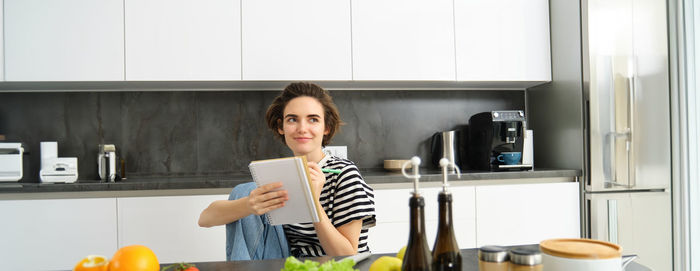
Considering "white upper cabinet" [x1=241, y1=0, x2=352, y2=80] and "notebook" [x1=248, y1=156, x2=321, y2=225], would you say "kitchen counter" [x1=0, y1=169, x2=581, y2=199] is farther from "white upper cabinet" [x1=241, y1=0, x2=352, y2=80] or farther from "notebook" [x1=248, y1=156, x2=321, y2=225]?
"notebook" [x1=248, y1=156, x2=321, y2=225]

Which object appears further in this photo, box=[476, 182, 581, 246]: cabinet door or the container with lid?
box=[476, 182, 581, 246]: cabinet door

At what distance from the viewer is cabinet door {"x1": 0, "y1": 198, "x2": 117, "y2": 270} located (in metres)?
2.15

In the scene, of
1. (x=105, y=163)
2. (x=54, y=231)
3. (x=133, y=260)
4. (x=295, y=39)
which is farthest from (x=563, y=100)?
(x=54, y=231)

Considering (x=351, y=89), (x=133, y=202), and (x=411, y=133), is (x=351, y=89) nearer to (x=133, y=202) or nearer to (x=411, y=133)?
(x=411, y=133)

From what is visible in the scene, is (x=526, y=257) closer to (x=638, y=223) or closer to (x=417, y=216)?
(x=417, y=216)

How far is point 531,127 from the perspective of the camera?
121 inches

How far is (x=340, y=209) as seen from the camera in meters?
1.35

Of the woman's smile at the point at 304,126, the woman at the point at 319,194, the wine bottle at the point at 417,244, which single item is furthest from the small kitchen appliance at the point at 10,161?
the wine bottle at the point at 417,244

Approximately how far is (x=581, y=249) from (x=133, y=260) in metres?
0.74

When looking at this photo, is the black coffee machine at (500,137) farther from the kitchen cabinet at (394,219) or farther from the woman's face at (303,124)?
the woman's face at (303,124)

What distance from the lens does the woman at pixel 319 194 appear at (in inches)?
49.9

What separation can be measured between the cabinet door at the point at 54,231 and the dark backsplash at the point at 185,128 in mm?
575

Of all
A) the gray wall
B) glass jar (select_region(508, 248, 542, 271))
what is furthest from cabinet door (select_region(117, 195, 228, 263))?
the gray wall

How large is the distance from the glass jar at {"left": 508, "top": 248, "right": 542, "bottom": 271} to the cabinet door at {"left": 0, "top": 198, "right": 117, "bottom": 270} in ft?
6.87
